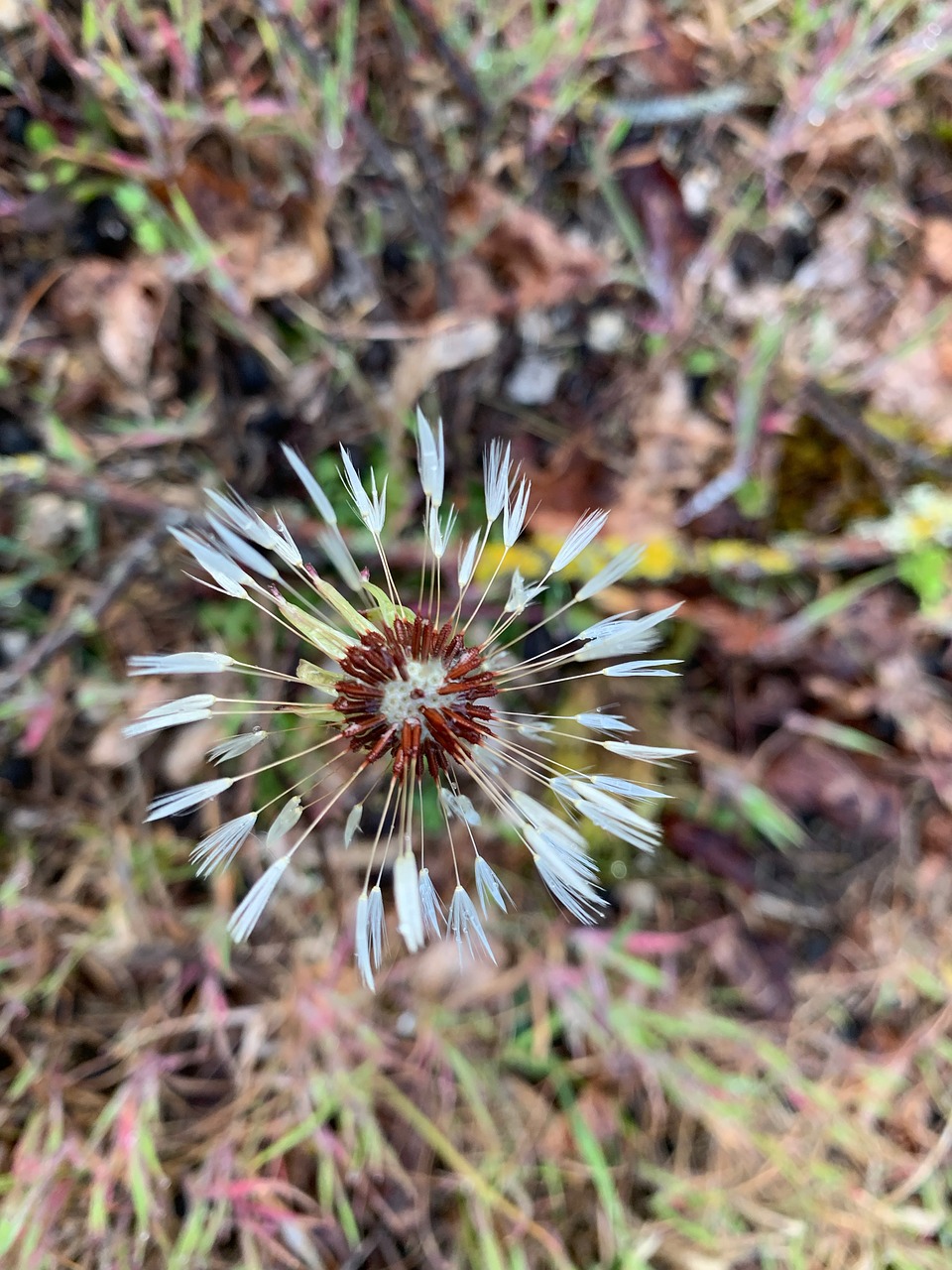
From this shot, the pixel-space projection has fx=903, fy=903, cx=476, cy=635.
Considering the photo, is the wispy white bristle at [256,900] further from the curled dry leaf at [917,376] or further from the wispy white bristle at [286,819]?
the curled dry leaf at [917,376]

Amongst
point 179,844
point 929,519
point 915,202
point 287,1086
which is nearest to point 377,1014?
point 287,1086

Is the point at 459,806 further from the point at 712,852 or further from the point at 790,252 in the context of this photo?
the point at 790,252

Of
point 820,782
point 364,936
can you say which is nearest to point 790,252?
point 820,782

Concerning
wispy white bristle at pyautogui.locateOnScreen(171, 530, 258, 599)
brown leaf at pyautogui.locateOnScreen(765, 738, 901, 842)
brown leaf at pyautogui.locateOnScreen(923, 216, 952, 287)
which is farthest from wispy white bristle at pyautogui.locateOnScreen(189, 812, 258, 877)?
brown leaf at pyautogui.locateOnScreen(923, 216, 952, 287)

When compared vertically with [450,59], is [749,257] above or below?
below

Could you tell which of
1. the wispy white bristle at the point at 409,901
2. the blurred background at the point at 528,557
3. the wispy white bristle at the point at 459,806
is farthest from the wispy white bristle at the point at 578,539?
the blurred background at the point at 528,557

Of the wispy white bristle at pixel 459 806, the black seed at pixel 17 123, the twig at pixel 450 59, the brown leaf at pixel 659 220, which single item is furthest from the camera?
the brown leaf at pixel 659 220

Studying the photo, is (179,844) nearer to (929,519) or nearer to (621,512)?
(621,512)
